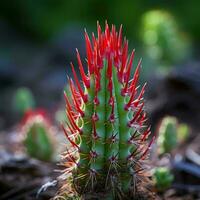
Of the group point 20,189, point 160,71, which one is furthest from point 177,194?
point 160,71

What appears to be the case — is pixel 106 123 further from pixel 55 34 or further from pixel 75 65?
pixel 55 34

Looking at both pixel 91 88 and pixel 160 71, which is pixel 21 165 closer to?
pixel 91 88

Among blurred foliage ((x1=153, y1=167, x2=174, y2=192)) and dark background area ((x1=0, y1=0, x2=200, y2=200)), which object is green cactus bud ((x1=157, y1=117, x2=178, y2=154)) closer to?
dark background area ((x1=0, y1=0, x2=200, y2=200))

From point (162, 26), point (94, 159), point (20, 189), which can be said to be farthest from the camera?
Result: point (162, 26)

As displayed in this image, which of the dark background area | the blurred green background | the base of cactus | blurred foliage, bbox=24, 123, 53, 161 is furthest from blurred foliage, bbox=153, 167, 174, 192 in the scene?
the blurred green background

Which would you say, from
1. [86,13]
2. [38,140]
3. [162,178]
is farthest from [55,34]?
[162,178]
